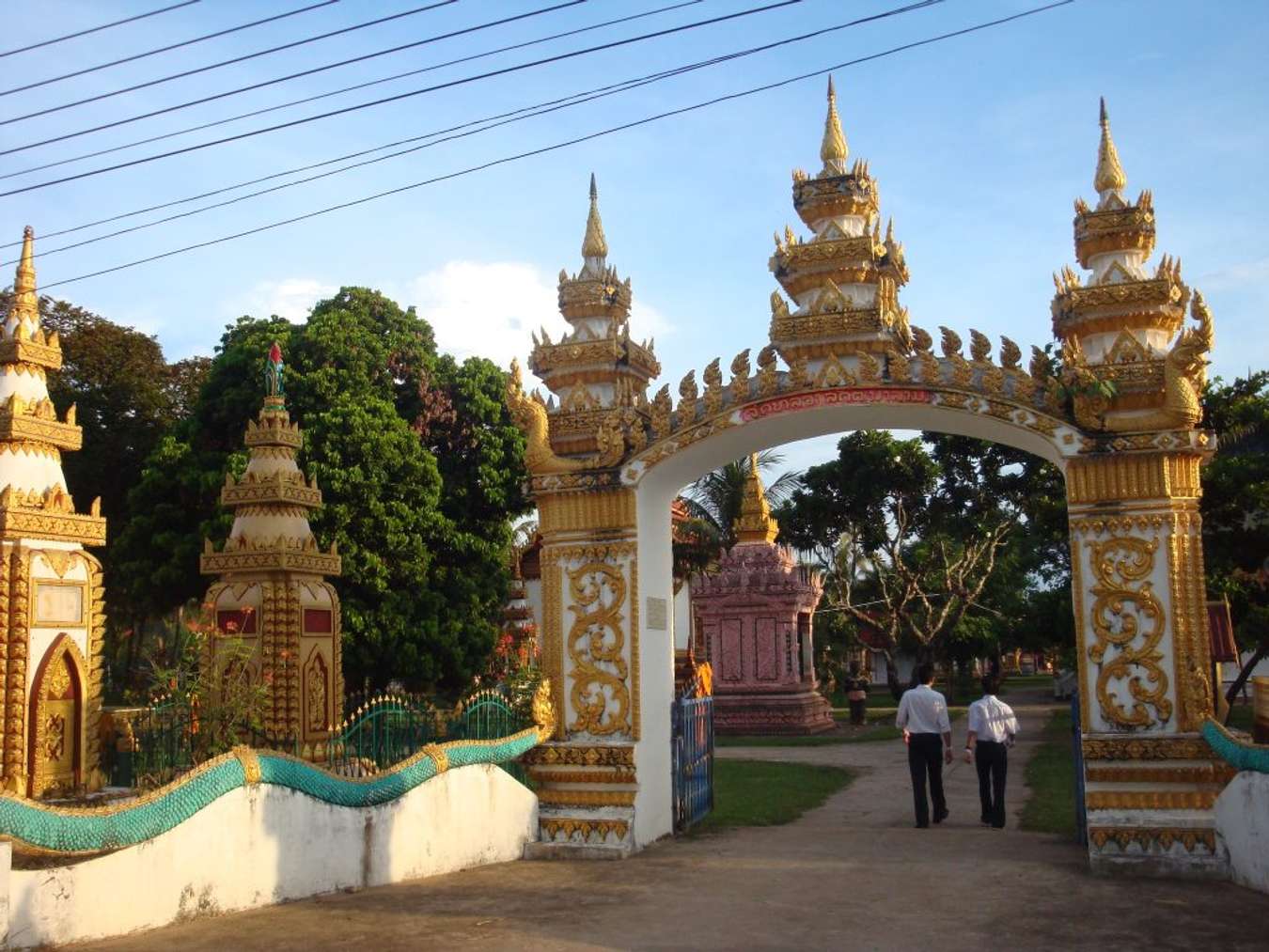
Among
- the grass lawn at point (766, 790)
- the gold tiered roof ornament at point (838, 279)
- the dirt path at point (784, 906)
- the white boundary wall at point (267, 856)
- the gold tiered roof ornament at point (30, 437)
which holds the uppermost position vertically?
the gold tiered roof ornament at point (838, 279)

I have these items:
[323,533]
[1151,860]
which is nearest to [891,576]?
[323,533]

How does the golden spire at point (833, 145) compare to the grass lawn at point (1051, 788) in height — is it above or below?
above

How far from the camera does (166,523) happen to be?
22891mm

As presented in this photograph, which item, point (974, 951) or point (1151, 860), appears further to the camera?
point (1151, 860)

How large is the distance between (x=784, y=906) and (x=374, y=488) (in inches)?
591

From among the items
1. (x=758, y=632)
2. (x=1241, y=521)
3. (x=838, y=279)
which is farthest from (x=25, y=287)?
(x=758, y=632)

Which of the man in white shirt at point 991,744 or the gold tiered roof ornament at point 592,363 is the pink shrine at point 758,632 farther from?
the gold tiered roof ornament at point 592,363

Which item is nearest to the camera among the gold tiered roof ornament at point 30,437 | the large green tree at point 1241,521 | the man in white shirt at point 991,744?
the gold tiered roof ornament at point 30,437

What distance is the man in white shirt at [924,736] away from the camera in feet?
38.4

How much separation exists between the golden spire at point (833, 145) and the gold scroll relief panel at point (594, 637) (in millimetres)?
4025

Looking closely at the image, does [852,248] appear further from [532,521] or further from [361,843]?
[532,521]

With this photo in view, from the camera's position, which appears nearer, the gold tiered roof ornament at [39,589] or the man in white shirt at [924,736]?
the gold tiered roof ornament at [39,589]

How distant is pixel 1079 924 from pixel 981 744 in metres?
4.21

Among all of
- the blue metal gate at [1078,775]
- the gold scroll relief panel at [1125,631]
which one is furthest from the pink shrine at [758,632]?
the gold scroll relief panel at [1125,631]
